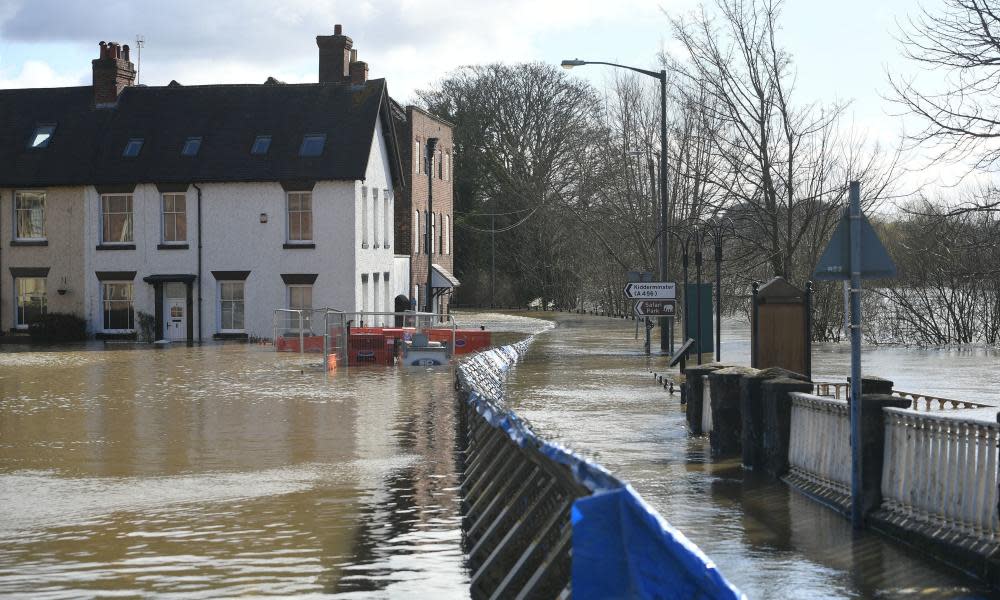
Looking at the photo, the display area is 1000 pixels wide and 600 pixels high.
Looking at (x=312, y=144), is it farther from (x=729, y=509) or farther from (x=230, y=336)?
(x=729, y=509)

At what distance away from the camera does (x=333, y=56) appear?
50.3m

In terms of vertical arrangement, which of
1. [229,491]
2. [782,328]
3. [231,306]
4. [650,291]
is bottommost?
[229,491]

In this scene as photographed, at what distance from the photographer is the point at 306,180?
46.7 m

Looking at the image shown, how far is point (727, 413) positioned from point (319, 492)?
505 centimetres

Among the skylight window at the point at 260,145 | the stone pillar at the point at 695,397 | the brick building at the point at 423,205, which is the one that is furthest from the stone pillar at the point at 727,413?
the brick building at the point at 423,205

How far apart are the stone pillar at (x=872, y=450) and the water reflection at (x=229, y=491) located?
334cm

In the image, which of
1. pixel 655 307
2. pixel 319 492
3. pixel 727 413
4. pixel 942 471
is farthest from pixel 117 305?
pixel 942 471

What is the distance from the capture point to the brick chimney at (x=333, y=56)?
5016cm

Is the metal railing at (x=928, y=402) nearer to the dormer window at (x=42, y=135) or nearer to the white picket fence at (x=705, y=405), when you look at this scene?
the white picket fence at (x=705, y=405)

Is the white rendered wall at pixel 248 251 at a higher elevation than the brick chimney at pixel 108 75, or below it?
below

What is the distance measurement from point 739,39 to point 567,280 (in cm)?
3902

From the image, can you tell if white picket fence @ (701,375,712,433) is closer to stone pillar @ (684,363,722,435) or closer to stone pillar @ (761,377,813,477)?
stone pillar @ (684,363,722,435)

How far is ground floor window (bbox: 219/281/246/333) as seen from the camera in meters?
47.4

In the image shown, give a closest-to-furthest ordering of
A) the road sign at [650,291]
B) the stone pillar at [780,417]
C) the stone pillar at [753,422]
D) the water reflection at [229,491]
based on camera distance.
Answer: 1. the water reflection at [229,491]
2. the stone pillar at [780,417]
3. the stone pillar at [753,422]
4. the road sign at [650,291]
